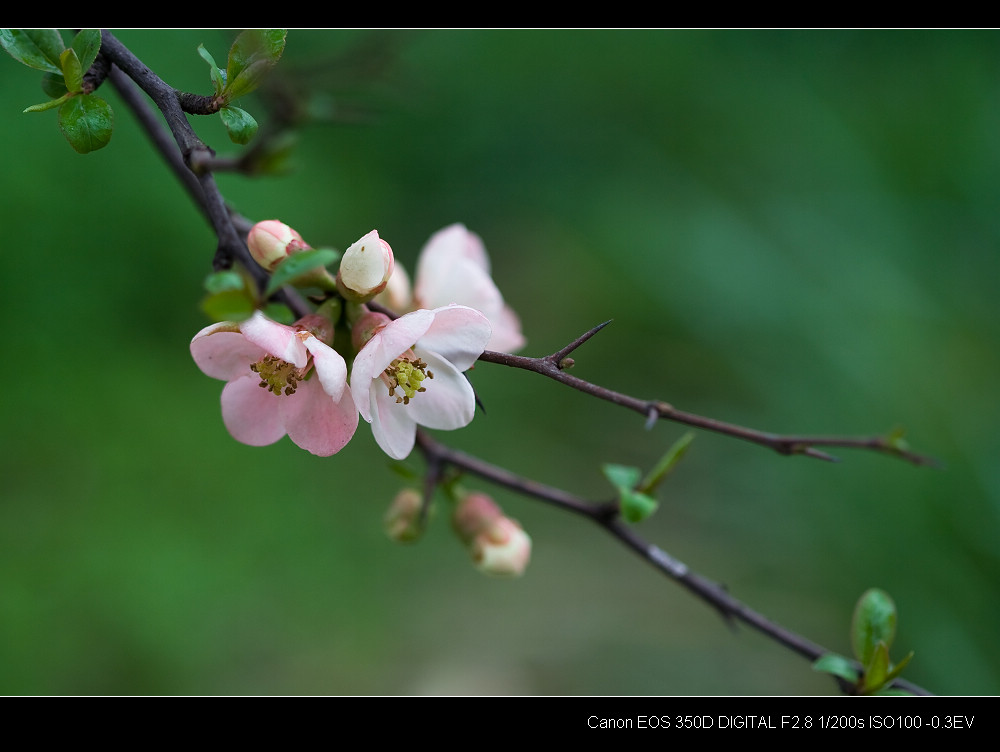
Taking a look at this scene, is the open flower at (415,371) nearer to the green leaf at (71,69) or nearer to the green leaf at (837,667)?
the green leaf at (71,69)

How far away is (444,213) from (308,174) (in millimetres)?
488

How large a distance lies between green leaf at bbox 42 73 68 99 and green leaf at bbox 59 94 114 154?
29 millimetres

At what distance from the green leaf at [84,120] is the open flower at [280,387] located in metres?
0.16

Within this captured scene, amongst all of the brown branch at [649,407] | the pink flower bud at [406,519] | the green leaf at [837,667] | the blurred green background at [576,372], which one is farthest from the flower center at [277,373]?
the blurred green background at [576,372]

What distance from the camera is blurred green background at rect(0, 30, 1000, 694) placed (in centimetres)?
166

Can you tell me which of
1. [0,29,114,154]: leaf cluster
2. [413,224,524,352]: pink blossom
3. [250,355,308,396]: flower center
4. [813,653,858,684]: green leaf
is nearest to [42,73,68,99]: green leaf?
[0,29,114,154]: leaf cluster

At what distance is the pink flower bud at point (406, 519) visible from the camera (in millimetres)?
885

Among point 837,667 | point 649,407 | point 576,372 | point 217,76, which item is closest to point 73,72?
point 217,76

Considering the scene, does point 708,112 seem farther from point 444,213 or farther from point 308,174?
point 308,174

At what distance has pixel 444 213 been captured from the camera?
8.01 feet

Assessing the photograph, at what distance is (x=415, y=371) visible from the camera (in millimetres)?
582

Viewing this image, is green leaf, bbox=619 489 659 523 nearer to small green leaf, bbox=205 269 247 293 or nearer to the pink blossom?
the pink blossom
